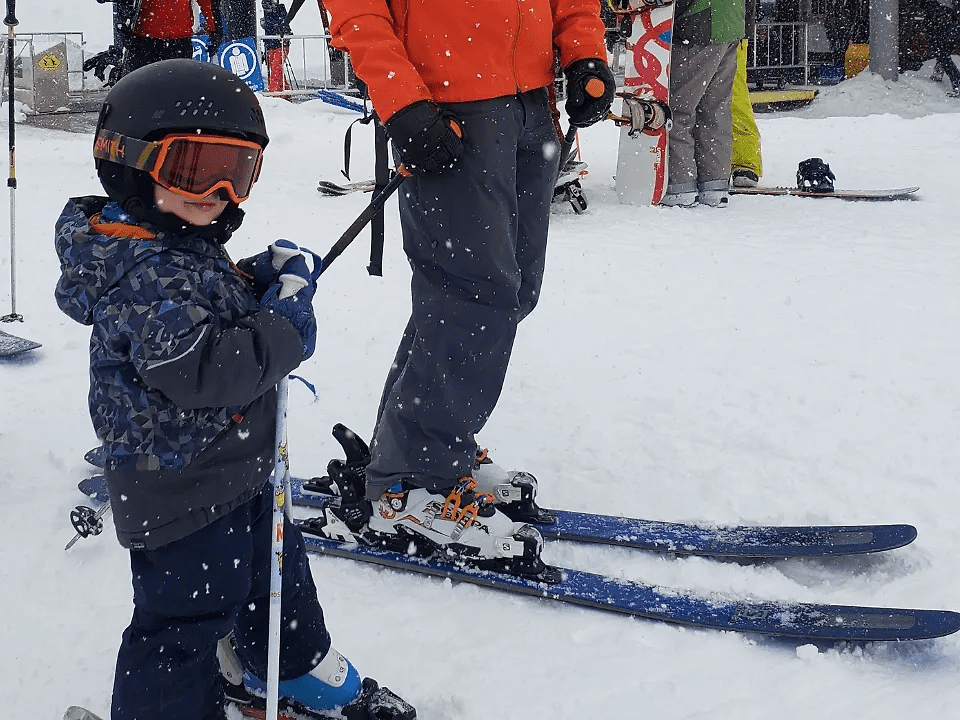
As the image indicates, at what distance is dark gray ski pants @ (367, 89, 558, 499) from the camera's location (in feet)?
8.55

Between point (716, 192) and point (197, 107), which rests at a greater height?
point (197, 107)

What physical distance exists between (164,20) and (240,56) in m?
6.77

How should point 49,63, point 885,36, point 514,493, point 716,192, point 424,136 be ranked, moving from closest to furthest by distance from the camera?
point 424,136 < point 514,493 < point 716,192 < point 49,63 < point 885,36

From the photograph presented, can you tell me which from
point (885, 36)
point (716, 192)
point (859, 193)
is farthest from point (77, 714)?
point (885, 36)

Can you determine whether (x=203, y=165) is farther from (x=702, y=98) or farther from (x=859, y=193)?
(x=859, y=193)

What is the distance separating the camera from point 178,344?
168 cm

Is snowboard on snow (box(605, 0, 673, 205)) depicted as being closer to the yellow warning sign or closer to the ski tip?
the ski tip

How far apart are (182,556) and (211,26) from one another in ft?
21.1

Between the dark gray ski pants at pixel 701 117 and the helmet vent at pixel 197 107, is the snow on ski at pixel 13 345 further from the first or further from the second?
the dark gray ski pants at pixel 701 117

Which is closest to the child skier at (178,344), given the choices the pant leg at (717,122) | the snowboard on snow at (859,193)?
the pant leg at (717,122)

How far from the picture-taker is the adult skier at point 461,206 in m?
2.54

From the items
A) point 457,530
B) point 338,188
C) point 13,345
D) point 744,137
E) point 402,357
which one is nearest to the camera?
point 457,530

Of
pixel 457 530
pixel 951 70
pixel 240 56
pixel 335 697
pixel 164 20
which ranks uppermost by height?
pixel 951 70

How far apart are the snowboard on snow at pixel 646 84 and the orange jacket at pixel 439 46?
463 cm
